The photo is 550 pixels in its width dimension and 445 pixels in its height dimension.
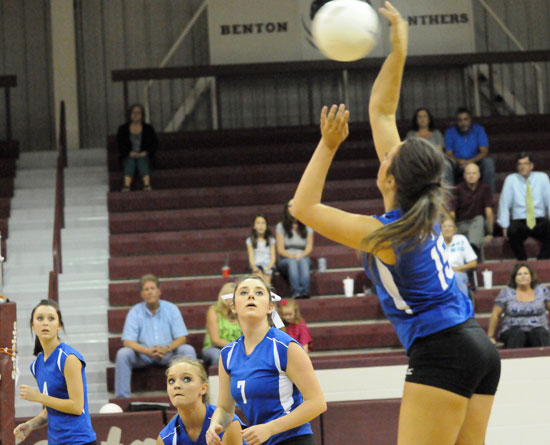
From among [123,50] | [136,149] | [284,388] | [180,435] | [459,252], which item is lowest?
[180,435]

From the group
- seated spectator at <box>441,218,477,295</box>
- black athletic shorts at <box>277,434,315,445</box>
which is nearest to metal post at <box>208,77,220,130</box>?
seated spectator at <box>441,218,477,295</box>

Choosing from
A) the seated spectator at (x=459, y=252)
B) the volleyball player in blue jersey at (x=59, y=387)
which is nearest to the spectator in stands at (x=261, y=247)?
the seated spectator at (x=459, y=252)

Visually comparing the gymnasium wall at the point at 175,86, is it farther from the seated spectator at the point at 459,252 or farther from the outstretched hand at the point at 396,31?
the outstretched hand at the point at 396,31

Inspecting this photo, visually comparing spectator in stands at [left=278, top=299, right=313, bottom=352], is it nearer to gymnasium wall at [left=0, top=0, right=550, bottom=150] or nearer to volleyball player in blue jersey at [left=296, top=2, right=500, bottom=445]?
volleyball player in blue jersey at [left=296, top=2, right=500, bottom=445]

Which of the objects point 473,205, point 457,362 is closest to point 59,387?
point 457,362

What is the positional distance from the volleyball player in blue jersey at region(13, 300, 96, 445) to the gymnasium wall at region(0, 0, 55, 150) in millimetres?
10719

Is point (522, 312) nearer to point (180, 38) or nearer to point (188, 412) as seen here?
point (188, 412)

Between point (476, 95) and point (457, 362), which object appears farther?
point (476, 95)

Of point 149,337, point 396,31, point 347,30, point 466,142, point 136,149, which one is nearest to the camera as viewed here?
point 396,31

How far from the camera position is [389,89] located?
3152 millimetres

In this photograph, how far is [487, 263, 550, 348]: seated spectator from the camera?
805 cm

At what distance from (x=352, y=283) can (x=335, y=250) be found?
0.86m

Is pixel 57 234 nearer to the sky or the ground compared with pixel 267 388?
nearer to the sky

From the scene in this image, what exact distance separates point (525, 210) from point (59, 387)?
662 centimetres
